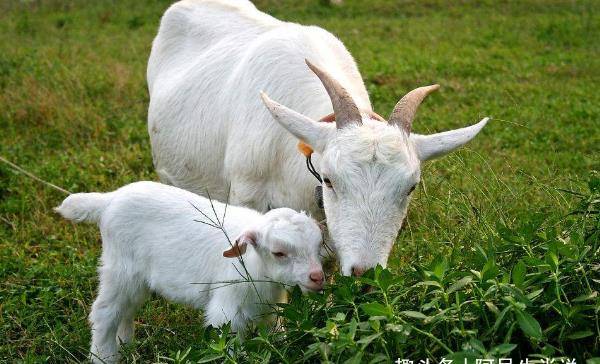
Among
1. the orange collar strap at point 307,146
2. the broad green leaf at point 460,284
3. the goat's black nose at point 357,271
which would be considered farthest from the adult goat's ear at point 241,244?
the broad green leaf at point 460,284

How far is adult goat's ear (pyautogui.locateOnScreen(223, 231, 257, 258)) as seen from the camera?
3.68 metres

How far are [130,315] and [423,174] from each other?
83.4 inches

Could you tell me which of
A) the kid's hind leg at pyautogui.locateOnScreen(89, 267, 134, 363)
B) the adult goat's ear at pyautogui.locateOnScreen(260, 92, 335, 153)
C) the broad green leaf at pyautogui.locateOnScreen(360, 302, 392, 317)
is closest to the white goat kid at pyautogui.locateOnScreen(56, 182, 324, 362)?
the kid's hind leg at pyautogui.locateOnScreen(89, 267, 134, 363)

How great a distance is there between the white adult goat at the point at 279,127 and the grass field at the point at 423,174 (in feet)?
1.31

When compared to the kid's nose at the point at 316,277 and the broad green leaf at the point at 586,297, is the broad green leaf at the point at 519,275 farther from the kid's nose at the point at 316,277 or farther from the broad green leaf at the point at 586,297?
the kid's nose at the point at 316,277

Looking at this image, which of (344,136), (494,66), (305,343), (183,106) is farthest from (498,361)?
(494,66)

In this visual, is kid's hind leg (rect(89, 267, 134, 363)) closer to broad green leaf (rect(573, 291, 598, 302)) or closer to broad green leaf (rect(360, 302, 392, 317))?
broad green leaf (rect(360, 302, 392, 317))

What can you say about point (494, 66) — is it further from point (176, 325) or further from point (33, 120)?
point (176, 325)

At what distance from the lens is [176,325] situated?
187 inches

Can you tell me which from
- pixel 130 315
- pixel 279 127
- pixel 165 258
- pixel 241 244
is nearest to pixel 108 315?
pixel 130 315

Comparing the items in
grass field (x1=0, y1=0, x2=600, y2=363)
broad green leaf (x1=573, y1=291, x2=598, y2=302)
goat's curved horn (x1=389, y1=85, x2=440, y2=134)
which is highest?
goat's curved horn (x1=389, y1=85, x2=440, y2=134)

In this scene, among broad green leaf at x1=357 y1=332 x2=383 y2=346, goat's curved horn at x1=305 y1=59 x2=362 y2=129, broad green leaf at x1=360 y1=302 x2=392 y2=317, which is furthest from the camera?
goat's curved horn at x1=305 y1=59 x2=362 y2=129

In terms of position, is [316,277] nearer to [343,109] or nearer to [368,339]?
[368,339]

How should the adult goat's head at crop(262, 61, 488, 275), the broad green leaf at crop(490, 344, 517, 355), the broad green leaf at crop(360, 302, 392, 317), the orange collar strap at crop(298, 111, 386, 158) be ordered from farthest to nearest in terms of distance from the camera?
the orange collar strap at crop(298, 111, 386, 158) < the adult goat's head at crop(262, 61, 488, 275) < the broad green leaf at crop(360, 302, 392, 317) < the broad green leaf at crop(490, 344, 517, 355)
